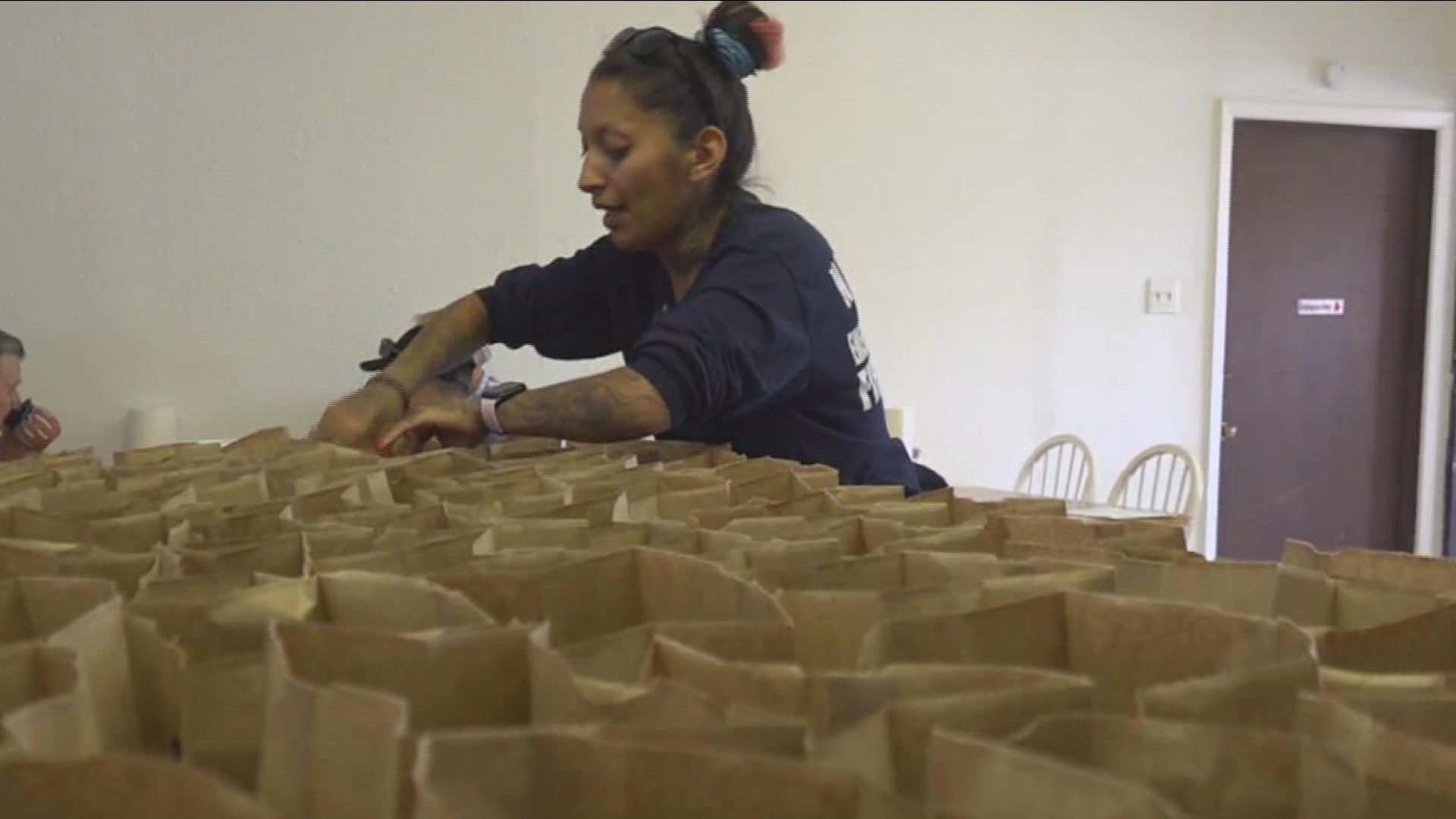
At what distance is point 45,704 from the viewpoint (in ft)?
1.11

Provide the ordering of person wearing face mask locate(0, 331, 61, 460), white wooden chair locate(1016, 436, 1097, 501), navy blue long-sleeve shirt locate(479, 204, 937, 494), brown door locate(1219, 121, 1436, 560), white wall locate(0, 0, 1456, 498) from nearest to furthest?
1. navy blue long-sleeve shirt locate(479, 204, 937, 494)
2. person wearing face mask locate(0, 331, 61, 460)
3. white wall locate(0, 0, 1456, 498)
4. white wooden chair locate(1016, 436, 1097, 501)
5. brown door locate(1219, 121, 1436, 560)

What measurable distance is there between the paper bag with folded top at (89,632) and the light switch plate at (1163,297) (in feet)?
11.6

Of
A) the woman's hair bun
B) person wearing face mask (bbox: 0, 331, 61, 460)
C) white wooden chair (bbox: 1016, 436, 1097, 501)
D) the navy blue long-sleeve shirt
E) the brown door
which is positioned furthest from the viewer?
the brown door

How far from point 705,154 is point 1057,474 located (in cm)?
224

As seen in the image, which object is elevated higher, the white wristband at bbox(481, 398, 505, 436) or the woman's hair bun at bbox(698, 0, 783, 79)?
the woman's hair bun at bbox(698, 0, 783, 79)

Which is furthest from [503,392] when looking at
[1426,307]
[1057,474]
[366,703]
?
[1426,307]

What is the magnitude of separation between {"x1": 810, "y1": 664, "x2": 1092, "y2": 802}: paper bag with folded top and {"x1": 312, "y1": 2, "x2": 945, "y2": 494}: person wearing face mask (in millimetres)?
764

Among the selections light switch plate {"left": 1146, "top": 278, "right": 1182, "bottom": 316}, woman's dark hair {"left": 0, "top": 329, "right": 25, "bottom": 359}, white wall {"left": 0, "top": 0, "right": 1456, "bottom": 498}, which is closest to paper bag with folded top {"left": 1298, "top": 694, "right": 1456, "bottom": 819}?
woman's dark hair {"left": 0, "top": 329, "right": 25, "bottom": 359}

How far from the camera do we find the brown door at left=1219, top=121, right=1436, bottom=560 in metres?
3.86

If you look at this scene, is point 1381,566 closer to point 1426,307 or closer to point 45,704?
point 45,704

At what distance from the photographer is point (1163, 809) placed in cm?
28

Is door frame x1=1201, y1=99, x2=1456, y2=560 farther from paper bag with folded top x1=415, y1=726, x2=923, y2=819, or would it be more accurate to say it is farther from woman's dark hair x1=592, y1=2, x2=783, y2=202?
paper bag with folded top x1=415, y1=726, x2=923, y2=819

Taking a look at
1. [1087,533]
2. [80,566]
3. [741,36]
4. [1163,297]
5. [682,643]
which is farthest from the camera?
[1163,297]

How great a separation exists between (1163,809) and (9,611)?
0.39 m
